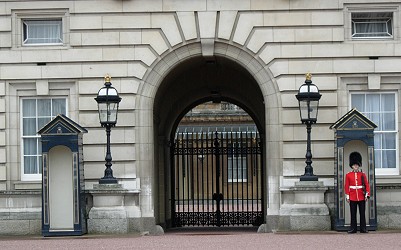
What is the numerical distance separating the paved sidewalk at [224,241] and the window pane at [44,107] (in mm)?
2864

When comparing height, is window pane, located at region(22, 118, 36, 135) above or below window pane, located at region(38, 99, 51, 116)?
below

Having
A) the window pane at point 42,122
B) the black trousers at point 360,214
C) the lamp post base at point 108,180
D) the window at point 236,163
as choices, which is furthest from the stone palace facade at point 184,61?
the window at point 236,163

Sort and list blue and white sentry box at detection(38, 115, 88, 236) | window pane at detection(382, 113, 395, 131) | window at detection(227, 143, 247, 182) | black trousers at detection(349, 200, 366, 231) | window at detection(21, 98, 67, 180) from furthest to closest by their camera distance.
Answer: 1. window at detection(227, 143, 247, 182)
2. window at detection(21, 98, 67, 180)
3. window pane at detection(382, 113, 395, 131)
4. blue and white sentry box at detection(38, 115, 88, 236)
5. black trousers at detection(349, 200, 366, 231)

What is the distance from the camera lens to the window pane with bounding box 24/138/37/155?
2486cm

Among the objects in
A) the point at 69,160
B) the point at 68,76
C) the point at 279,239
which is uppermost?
the point at 68,76

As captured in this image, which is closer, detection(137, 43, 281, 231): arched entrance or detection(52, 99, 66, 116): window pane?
detection(137, 43, 281, 231): arched entrance

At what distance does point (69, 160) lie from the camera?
23672 mm

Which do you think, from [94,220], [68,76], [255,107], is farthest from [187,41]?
[255,107]

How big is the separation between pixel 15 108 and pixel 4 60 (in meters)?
1.03

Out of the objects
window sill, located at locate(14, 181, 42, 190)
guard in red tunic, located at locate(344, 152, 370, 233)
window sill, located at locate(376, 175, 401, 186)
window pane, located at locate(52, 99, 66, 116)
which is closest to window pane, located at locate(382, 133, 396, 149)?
window sill, located at locate(376, 175, 401, 186)

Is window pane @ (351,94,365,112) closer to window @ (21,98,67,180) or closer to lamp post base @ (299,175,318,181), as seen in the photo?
lamp post base @ (299,175,318,181)

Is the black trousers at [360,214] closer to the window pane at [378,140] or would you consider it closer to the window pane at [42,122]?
the window pane at [378,140]

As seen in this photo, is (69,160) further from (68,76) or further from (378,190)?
(378,190)

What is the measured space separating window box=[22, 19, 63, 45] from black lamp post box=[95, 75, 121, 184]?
1.97 meters
